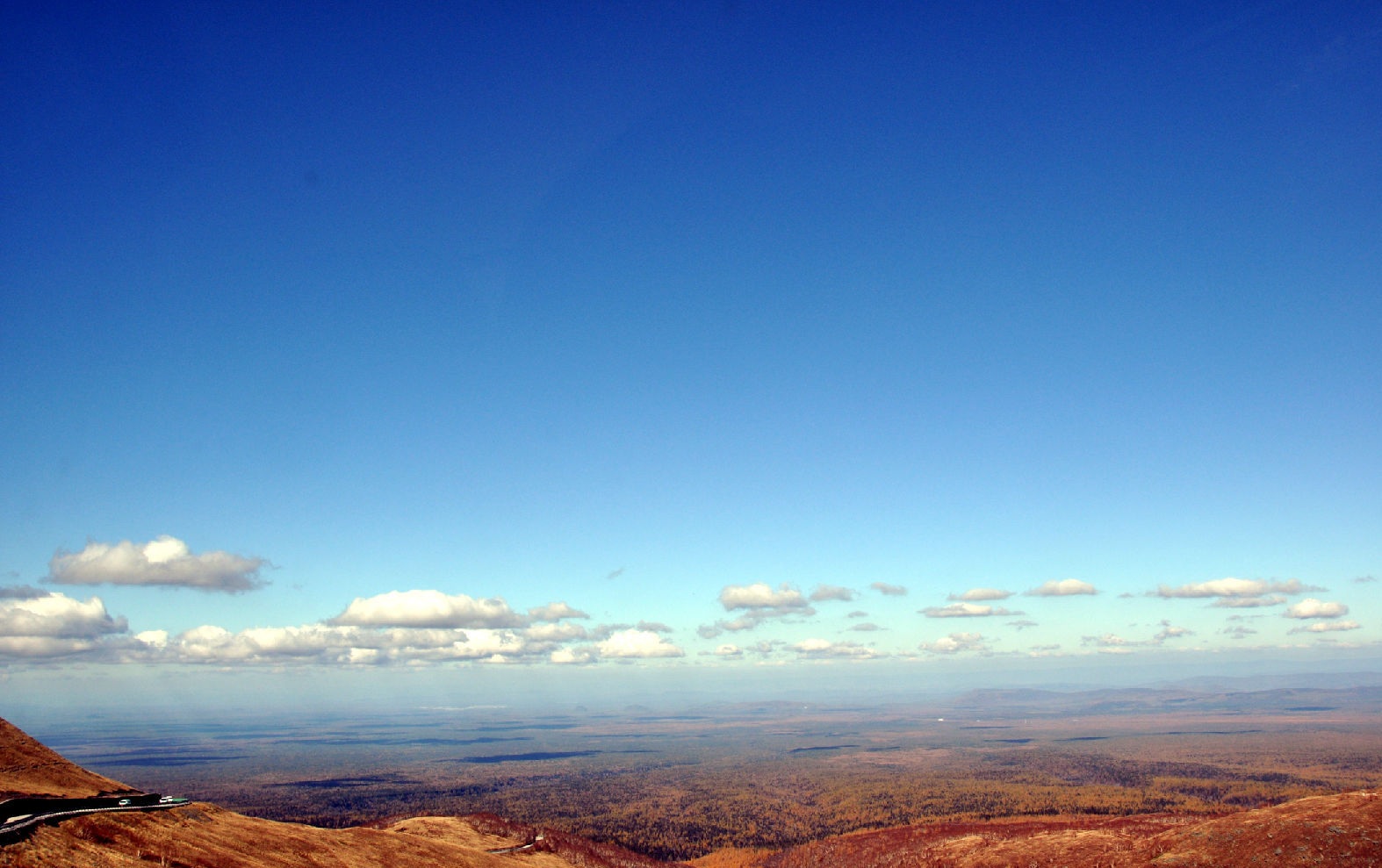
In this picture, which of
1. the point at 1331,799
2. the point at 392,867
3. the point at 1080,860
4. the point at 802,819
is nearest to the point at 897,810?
the point at 802,819

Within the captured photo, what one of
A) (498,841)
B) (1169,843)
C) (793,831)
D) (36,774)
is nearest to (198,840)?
(36,774)

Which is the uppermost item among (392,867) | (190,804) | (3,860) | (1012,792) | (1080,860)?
(3,860)

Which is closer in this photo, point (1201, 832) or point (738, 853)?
point (1201, 832)

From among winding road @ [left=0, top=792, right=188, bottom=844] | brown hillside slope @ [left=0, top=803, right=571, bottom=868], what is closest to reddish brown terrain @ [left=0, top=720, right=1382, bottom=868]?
Result: brown hillside slope @ [left=0, top=803, right=571, bottom=868]

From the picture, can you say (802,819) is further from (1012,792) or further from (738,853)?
(1012,792)

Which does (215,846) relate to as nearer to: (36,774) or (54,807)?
(54,807)

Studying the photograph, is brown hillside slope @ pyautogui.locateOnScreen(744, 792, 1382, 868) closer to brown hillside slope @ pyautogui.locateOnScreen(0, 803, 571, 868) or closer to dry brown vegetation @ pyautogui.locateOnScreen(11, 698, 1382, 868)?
dry brown vegetation @ pyautogui.locateOnScreen(11, 698, 1382, 868)

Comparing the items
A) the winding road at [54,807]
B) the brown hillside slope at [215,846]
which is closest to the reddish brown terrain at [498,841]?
the brown hillside slope at [215,846]

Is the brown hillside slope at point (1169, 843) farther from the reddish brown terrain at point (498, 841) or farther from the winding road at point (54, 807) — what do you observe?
the winding road at point (54, 807)

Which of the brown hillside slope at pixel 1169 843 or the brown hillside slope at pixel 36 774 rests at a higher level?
the brown hillside slope at pixel 36 774
